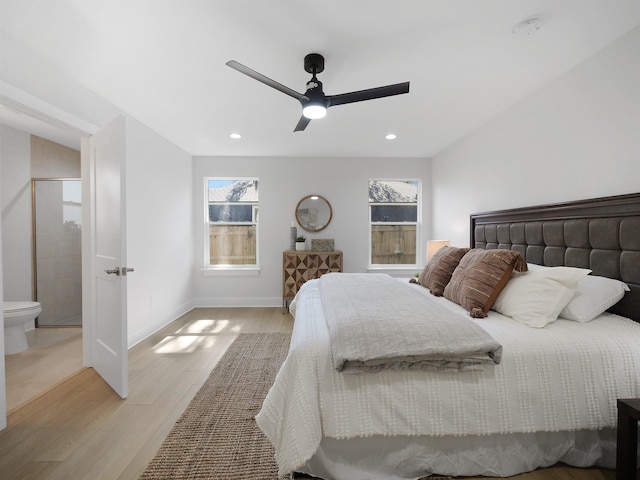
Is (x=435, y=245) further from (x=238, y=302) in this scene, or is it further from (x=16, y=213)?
(x=16, y=213)

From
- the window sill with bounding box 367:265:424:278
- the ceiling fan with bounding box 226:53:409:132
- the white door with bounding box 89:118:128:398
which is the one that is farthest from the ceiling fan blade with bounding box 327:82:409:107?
the window sill with bounding box 367:265:424:278

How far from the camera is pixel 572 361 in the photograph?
1.35 metres

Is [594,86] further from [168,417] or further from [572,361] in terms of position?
[168,417]

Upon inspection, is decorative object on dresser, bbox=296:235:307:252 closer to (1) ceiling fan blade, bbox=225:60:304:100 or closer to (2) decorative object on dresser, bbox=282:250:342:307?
(2) decorative object on dresser, bbox=282:250:342:307

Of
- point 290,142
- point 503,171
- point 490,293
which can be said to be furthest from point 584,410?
point 290,142

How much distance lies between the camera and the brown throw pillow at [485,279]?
182cm

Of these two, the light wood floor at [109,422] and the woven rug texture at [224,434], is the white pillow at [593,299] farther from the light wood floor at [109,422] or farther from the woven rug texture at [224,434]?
the woven rug texture at [224,434]

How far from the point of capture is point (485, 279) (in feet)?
6.15

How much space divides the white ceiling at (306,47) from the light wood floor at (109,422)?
241 cm

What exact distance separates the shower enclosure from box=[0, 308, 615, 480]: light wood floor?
1633 millimetres

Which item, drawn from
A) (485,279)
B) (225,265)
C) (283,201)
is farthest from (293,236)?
(485,279)

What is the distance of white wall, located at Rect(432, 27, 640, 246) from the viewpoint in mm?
1778

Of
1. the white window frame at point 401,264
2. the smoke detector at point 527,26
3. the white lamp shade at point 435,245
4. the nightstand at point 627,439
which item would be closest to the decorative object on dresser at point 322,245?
the white window frame at point 401,264

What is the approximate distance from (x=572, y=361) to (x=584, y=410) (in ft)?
0.71
